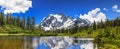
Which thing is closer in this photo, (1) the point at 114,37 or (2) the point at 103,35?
(1) the point at 114,37

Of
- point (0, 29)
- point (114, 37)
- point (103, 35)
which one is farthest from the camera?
point (0, 29)

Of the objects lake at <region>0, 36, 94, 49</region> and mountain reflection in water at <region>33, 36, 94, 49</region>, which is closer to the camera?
lake at <region>0, 36, 94, 49</region>

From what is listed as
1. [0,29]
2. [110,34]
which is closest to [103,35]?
[110,34]

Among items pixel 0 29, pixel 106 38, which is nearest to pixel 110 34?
pixel 106 38

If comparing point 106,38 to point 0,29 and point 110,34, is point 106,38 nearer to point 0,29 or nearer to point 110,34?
point 110,34

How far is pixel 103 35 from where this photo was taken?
3634 inches

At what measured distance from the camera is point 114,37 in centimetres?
8469

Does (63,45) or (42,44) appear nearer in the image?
(63,45)

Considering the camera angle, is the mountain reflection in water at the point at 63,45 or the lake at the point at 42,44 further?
the mountain reflection in water at the point at 63,45

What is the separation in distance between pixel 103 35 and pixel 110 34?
462 cm

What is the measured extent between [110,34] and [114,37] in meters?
3.47

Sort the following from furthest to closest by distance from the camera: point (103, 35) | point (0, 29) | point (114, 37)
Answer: point (0, 29), point (103, 35), point (114, 37)

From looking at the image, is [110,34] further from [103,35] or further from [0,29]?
[0,29]

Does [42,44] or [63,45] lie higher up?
[42,44]
